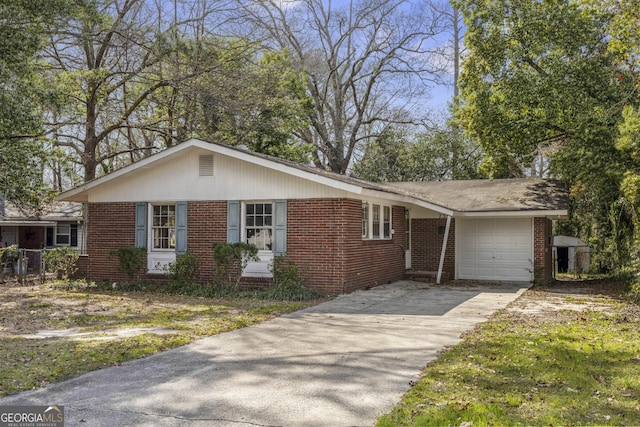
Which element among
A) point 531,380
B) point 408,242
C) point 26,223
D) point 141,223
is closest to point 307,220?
point 141,223

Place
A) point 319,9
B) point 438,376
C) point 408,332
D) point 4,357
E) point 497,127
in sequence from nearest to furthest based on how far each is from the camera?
point 438,376 → point 4,357 → point 408,332 → point 497,127 → point 319,9

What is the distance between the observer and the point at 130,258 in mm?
15391

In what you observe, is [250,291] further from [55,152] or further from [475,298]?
[55,152]

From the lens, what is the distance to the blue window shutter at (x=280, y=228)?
14062mm

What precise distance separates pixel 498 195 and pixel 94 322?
13.8 m

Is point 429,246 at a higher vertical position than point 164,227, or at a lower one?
lower

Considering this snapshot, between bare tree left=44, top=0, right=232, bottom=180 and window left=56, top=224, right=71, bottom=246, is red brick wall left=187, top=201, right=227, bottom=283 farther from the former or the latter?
window left=56, top=224, right=71, bottom=246

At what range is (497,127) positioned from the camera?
17.9m

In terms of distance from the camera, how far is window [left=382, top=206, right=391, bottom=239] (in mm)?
16484

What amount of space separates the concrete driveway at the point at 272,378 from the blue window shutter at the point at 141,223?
7.41 metres

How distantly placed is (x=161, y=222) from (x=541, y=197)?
12174 mm

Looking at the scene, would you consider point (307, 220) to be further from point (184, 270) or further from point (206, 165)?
point (184, 270)

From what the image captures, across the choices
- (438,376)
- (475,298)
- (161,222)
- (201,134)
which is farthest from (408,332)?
(201,134)

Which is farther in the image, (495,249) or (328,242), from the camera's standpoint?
(495,249)
